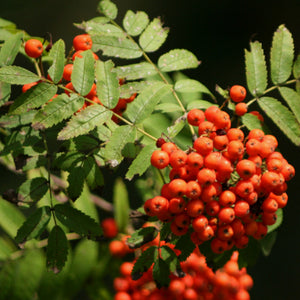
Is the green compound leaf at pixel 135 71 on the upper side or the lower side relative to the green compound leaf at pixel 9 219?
upper

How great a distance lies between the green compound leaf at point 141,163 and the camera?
46.1 inches

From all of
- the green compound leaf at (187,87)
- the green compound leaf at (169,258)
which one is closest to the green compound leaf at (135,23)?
the green compound leaf at (187,87)

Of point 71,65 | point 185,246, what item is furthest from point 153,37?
point 185,246

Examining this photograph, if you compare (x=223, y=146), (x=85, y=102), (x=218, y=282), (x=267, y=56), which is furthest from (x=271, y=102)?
(x=267, y=56)

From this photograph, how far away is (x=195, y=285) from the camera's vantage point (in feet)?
5.39

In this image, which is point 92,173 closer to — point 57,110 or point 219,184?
point 57,110

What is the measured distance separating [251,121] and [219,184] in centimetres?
29

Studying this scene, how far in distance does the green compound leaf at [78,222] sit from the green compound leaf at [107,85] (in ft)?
1.18

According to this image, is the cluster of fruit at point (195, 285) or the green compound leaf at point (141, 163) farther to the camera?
the cluster of fruit at point (195, 285)

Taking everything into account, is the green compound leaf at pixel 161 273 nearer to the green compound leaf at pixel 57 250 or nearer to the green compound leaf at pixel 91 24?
the green compound leaf at pixel 57 250

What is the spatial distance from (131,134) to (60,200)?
1.40ft

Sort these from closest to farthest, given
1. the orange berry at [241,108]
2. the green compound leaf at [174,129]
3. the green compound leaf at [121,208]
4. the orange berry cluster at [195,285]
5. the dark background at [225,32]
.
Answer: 1. the green compound leaf at [174,129]
2. the orange berry at [241,108]
3. the orange berry cluster at [195,285]
4. the green compound leaf at [121,208]
5. the dark background at [225,32]

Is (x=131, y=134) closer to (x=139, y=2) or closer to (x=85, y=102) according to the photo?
(x=85, y=102)

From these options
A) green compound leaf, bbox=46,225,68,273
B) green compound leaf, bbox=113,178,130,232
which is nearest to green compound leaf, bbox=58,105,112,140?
green compound leaf, bbox=46,225,68,273
